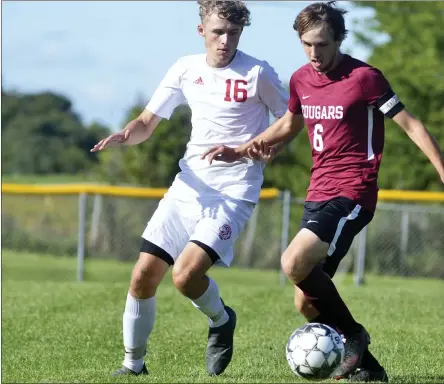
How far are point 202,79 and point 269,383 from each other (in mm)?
2333

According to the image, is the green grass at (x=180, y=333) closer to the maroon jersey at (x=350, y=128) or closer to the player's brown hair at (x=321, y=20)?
the maroon jersey at (x=350, y=128)

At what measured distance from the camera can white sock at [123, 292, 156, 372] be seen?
6926mm

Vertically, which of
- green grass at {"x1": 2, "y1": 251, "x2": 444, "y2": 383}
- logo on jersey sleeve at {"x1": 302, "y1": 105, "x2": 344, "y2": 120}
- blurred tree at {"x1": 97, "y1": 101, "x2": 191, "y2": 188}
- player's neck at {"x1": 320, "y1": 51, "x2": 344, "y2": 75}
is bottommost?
blurred tree at {"x1": 97, "y1": 101, "x2": 191, "y2": 188}

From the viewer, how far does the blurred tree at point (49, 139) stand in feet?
165

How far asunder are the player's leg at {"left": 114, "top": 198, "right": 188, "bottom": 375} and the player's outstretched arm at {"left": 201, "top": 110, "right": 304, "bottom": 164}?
526 mm

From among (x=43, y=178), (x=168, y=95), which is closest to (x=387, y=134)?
(x=168, y=95)

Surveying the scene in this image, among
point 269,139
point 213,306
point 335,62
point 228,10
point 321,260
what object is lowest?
point 213,306

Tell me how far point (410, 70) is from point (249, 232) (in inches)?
459

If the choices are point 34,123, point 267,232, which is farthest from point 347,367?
point 34,123

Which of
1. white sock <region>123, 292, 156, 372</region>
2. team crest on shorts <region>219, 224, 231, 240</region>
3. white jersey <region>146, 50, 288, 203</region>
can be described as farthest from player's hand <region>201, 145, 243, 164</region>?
white sock <region>123, 292, 156, 372</region>

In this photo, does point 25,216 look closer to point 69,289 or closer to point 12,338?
point 69,289

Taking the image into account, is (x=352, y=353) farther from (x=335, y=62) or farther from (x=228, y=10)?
(x=228, y=10)

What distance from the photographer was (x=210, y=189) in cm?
710

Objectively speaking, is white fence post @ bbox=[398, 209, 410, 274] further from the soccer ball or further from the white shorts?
the soccer ball
